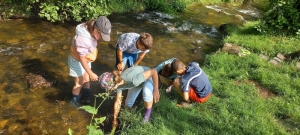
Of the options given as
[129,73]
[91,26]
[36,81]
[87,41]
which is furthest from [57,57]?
[129,73]

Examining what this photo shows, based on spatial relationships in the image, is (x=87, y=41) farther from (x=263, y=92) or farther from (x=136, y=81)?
(x=263, y=92)

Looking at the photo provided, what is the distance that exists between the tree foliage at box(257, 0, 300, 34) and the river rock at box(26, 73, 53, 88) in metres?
7.22

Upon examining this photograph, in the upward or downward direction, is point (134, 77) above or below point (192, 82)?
above

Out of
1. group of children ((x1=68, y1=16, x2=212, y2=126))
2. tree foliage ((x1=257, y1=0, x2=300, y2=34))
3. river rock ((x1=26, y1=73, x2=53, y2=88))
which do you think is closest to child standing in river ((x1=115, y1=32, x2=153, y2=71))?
group of children ((x1=68, y1=16, x2=212, y2=126))

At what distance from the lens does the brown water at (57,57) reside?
4664mm

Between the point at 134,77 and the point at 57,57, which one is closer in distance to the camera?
the point at 134,77

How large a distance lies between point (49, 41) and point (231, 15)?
9.46 meters

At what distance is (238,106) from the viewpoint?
492 cm

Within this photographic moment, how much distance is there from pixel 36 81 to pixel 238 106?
407 centimetres

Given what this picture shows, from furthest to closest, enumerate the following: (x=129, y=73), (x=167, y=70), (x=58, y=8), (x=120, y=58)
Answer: (x=58, y=8) → (x=167, y=70) → (x=120, y=58) → (x=129, y=73)

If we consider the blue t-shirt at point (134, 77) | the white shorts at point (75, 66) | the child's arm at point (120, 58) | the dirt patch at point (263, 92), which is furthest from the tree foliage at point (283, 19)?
the white shorts at point (75, 66)

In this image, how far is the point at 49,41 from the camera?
7.53 metres

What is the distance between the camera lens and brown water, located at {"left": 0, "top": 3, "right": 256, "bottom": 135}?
4.66m

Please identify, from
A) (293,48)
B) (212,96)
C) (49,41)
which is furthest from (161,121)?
(293,48)
